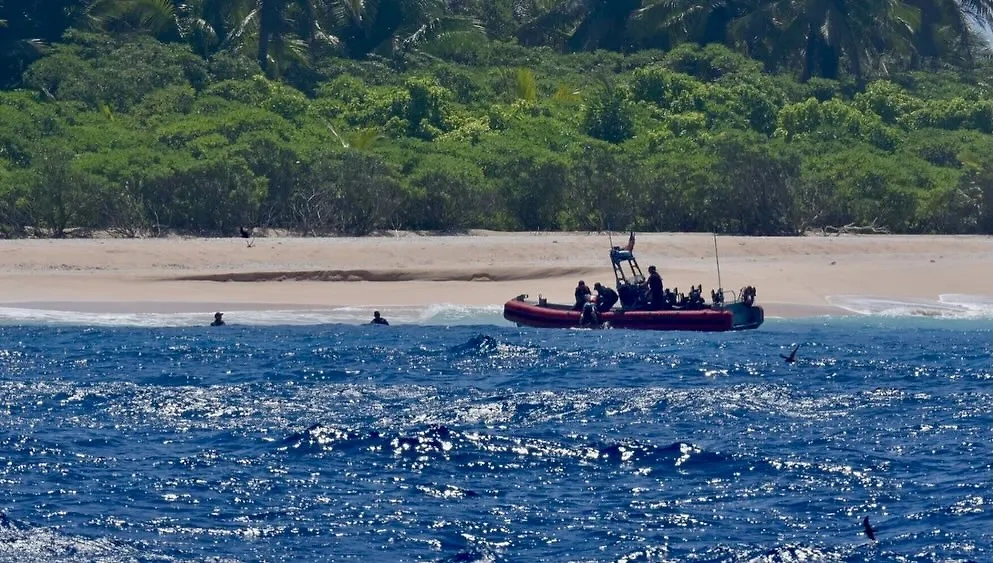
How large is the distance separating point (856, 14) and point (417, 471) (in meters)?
35.9

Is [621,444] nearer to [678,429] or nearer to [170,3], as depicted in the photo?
[678,429]

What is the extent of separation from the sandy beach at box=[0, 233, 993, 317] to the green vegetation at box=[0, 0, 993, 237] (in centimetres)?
181

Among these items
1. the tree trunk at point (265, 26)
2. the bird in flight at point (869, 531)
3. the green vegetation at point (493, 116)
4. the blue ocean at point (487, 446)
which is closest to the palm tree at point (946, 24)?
the green vegetation at point (493, 116)

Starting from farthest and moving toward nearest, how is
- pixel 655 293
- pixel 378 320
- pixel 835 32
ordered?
pixel 835 32 < pixel 655 293 < pixel 378 320

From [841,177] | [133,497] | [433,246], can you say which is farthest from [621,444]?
[841,177]

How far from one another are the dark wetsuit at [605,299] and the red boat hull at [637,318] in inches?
5.0

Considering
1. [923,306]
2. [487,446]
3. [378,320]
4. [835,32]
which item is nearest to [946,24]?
[835,32]

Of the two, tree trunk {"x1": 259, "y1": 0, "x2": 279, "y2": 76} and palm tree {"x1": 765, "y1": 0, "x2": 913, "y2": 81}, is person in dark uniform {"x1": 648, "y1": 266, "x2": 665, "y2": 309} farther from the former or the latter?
palm tree {"x1": 765, "y1": 0, "x2": 913, "y2": 81}

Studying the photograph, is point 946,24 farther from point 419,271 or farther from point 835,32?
point 419,271

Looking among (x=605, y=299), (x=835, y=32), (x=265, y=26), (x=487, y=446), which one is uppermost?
(x=835, y=32)

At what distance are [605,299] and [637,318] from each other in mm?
579

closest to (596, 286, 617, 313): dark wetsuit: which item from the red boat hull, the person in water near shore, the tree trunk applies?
the red boat hull

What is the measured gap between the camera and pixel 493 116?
132ft

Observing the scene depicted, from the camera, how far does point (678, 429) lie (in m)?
15.6
